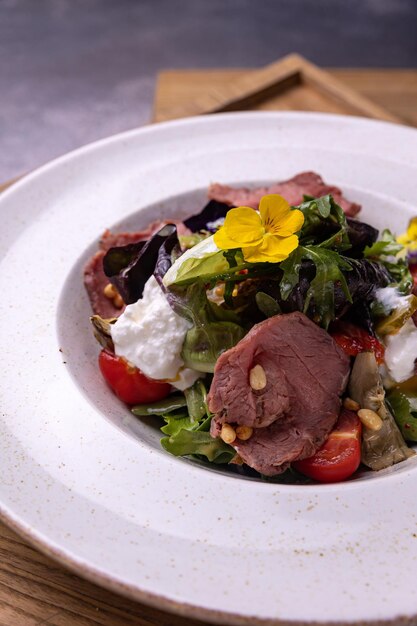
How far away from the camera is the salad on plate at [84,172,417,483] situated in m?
2.36

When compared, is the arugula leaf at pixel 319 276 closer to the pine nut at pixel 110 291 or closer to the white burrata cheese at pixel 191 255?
the white burrata cheese at pixel 191 255

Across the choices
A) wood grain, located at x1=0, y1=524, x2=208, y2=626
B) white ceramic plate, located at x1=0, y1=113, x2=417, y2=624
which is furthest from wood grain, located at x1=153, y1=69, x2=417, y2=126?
wood grain, located at x1=0, y1=524, x2=208, y2=626

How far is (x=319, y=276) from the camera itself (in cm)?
241

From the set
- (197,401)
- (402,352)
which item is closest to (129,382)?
(197,401)

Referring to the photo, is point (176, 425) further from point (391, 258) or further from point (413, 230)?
point (413, 230)

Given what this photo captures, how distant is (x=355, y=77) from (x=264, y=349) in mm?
3458

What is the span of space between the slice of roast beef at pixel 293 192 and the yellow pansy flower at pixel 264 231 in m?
0.81

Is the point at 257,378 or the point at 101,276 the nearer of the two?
the point at 257,378

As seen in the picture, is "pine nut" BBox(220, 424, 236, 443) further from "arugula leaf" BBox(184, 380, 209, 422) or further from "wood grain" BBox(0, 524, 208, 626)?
"wood grain" BBox(0, 524, 208, 626)

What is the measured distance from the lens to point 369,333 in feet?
8.65

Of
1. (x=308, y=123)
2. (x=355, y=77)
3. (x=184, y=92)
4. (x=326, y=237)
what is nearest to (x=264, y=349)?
(x=326, y=237)

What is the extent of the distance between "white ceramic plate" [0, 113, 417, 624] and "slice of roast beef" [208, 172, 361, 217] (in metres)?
0.23

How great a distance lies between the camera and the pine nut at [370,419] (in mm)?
2449

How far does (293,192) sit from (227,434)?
4.48ft
